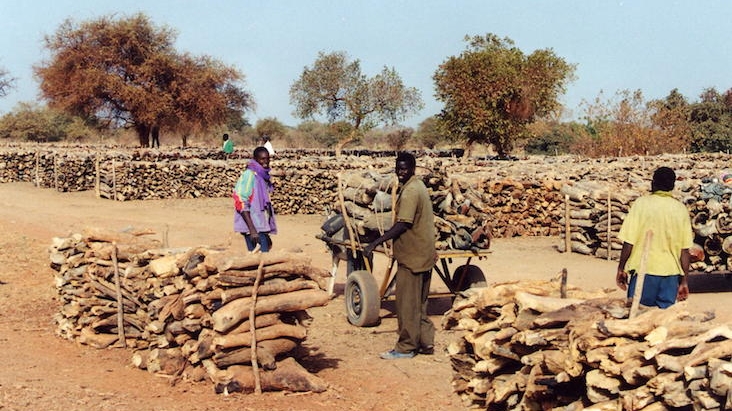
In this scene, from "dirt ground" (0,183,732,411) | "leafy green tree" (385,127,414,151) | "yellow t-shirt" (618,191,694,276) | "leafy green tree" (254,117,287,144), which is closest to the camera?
"yellow t-shirt" (618,191,694,276)

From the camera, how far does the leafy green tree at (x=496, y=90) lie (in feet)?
129

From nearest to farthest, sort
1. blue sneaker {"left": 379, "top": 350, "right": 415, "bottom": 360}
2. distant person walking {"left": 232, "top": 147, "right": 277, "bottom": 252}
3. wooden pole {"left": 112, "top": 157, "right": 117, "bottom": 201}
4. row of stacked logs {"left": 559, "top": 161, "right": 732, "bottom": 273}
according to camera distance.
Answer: blue sneaker {"left": 379, "top": 350, "right": 415, "bottom": 360} → distant person walking {"left": 232, "top": 147, "right": 277, "bottom": 252} → row of stacked logs {"left": 559, "top": 161, "right": 732, "bottom": 273} → wooden pole {"left": 112, "top": 157, "right": 117, "bottom": 201}

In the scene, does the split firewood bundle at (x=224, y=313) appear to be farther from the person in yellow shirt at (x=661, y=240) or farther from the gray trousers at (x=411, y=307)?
the person in yellow shirt at (x=661, y=240)

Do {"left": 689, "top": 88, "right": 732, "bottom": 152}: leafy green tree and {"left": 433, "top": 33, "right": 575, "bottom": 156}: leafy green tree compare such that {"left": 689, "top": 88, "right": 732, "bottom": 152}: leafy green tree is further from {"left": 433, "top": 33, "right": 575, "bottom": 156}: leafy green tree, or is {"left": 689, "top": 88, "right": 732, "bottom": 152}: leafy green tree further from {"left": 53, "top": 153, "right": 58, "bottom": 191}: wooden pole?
{"left": 53, "top": 153, "right": 58, "bottom": 191}: wooden pole

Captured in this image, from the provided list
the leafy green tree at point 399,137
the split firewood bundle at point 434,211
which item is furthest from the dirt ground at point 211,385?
the leafy green tree at point 399,137

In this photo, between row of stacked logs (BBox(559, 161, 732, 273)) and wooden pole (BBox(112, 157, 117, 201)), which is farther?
wooden pole (BBox(112, 157, 117, 201))

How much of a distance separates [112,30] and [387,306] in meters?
36.6

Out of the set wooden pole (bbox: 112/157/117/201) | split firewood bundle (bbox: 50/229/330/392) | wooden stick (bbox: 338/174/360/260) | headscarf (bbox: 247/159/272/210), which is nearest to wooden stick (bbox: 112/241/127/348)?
split firewood bundle (bbox: 50/229/330/392)

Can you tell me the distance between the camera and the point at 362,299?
30.8 feet

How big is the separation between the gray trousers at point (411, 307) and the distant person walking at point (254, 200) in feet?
6.89

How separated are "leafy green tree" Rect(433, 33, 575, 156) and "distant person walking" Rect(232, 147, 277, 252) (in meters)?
30.6

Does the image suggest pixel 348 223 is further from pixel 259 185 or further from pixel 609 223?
pixel 609 223

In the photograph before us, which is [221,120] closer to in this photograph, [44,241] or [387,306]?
[44,241]

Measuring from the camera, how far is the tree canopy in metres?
42.2
